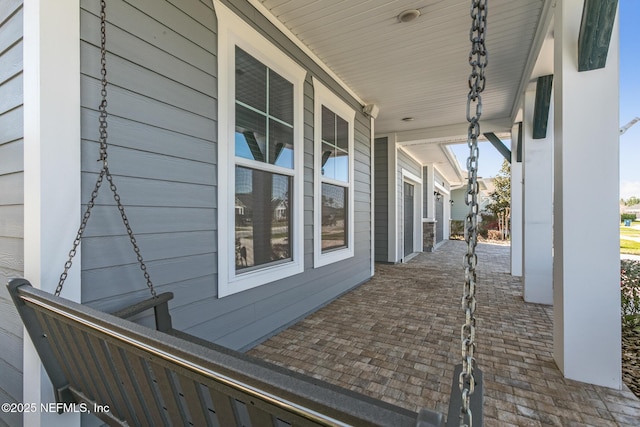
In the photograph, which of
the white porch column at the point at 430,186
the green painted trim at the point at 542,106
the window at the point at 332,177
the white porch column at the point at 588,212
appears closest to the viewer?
the white porch column at the point at 588,212

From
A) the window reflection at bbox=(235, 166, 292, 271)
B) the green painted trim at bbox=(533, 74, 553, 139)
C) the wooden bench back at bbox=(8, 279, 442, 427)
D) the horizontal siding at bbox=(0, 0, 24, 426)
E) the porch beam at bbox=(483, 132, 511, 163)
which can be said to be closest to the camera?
the wooden bench back at bbox=(8, 279, 442, 427)

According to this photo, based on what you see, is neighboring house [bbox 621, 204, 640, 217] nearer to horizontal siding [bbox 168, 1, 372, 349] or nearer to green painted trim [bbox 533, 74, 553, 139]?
green painted trim [bbox 533, 74, 553, 139]

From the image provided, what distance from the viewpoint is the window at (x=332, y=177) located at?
3.51m

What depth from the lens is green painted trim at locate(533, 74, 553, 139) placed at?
10.8 ft

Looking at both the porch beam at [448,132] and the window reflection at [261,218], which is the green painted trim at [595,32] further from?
the porch beam at [448,132]

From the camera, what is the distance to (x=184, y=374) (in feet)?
2.51

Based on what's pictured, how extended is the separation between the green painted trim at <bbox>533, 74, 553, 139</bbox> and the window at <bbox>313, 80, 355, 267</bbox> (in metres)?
2.38

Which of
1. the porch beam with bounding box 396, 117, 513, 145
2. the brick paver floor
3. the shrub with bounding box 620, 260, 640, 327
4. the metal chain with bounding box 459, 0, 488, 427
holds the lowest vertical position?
the brick paver floor

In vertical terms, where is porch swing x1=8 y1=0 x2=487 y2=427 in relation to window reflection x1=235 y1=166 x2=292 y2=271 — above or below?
below

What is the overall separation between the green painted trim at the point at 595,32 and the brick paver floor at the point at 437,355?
2.27 meters

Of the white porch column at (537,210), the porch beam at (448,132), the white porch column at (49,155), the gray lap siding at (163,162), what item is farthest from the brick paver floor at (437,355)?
the porch beam at (448,132)

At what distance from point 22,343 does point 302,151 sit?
254 centimetres

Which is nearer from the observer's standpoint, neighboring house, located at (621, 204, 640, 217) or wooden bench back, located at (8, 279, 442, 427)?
wooden bench back, located at (8, 279, 442, 427)

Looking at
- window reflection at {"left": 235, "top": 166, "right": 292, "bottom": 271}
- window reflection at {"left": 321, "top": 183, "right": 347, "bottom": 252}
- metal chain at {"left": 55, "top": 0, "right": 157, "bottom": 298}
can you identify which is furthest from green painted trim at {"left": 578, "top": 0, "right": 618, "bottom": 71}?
metal chain at {"left": 55, "top": 0, "right": 157, "bottom": 298}
